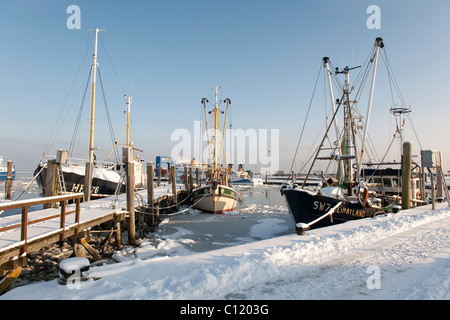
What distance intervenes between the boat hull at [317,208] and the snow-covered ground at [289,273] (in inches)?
183

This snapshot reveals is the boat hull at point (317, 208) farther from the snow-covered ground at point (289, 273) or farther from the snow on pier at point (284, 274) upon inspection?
the snow on pier at point (284, 274)

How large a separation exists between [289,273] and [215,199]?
16.7 metres

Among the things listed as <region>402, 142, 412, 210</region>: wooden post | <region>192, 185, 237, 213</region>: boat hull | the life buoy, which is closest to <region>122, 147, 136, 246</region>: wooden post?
the life buoy

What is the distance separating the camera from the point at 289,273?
4836 millimetres

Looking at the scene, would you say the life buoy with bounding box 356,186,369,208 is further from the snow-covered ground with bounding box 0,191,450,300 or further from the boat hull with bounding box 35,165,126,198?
the boat hull with bounding box 35,165,126,198

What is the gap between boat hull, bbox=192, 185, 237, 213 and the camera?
21.4 meters

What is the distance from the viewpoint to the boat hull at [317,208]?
1213 cm

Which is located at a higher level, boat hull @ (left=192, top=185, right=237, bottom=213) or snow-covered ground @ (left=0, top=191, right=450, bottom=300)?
snow-covered ground @ (left=0, top=191, right=450, bottom=300)

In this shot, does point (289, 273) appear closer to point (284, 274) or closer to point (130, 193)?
point (284, 274)

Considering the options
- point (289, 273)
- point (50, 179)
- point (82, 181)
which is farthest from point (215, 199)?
point (289, 273)

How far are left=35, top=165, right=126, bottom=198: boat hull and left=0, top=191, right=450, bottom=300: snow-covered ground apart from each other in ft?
52.2
